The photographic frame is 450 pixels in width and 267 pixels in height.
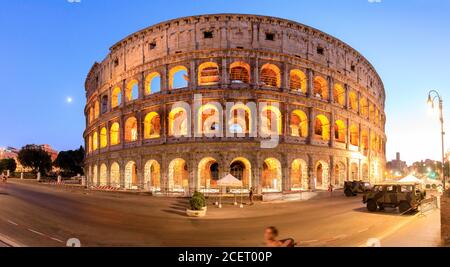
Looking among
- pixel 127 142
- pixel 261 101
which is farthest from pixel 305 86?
pixel 127 142

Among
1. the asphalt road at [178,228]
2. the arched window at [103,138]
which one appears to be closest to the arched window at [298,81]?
the asphalt road at [178,228]

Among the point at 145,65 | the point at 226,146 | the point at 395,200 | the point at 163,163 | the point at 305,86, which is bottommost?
the point at 395,200

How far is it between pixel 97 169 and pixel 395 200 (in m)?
31.0

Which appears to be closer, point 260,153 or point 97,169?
point 260,153

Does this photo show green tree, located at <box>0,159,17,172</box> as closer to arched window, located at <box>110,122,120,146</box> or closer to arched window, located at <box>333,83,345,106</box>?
arched window, located at <box>110,122,120,146</box>

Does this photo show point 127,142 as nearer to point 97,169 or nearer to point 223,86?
point 97,169

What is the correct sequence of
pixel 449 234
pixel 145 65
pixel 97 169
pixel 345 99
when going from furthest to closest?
1. pixel 97 169
2. pixel 345 99
3. pixel 145 65
4. pixel 449 234

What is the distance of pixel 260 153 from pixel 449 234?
15754 millimetres

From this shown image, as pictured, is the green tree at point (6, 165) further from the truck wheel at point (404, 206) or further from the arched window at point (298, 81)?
the truck wheel at point (404, 206)

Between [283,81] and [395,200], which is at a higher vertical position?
[283,81]

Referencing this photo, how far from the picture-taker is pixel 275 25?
25.1 metres

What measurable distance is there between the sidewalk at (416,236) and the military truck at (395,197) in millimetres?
3920

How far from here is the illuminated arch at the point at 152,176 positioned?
25.3m

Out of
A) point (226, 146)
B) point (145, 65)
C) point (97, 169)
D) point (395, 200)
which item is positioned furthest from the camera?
point (97, 169)
